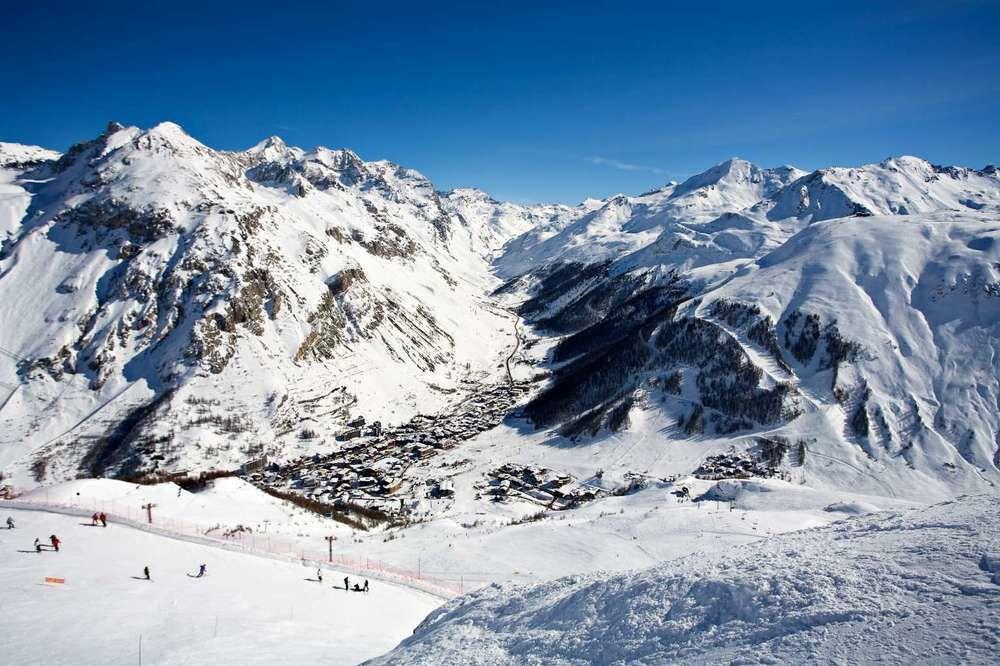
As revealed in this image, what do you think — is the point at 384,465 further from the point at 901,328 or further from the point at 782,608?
the point at 901,328

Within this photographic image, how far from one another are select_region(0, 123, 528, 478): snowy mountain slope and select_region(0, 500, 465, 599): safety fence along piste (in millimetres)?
44631

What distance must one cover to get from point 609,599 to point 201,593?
1707cm

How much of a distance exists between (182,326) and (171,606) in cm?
8331

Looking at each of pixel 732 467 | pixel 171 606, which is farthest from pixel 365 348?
pixel 171 606

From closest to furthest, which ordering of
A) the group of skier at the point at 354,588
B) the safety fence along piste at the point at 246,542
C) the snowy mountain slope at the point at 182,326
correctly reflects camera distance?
the group of skier at the point at 354,588 → the safety fence along piste at the point at 246,542 → the snowy mountain slope at the point at 182,326

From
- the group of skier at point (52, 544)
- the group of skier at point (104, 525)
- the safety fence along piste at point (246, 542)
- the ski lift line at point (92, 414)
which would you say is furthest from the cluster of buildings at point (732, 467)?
the ski lift line at point (92, 414)

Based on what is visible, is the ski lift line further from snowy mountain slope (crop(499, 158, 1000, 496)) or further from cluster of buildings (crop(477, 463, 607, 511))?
snowy mountain slope (crop(499, 158, 1000, 496))

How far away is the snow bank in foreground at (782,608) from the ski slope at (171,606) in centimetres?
557

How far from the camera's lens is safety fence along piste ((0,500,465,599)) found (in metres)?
29.0

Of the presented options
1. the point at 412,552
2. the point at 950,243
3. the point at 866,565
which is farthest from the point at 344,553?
the point at 950,243

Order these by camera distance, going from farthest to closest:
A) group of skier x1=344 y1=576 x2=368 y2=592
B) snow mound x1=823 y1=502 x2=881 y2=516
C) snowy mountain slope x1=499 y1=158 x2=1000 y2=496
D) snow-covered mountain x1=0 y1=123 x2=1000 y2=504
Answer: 1. snow-covered mountain x1=0 y1=123 x2=1000 y2=504
2. snowy mountain slope x1=499 y1=158 x2=1000 y2=496
3. snow mound x1=823 y1=502 x2=881 y2=516
4. group of skier x1=344 y1=576 x2=368 y2=592

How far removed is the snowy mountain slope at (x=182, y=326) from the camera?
78.7 metres

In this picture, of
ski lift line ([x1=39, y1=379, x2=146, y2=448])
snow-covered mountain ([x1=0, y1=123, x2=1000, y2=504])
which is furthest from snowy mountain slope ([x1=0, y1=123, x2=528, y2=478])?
snow-covered mountain ([x1=0, y1=123, x2=1000, y2=504])

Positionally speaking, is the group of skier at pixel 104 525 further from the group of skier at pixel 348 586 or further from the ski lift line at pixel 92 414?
the ski lift line at pixel 92 414
